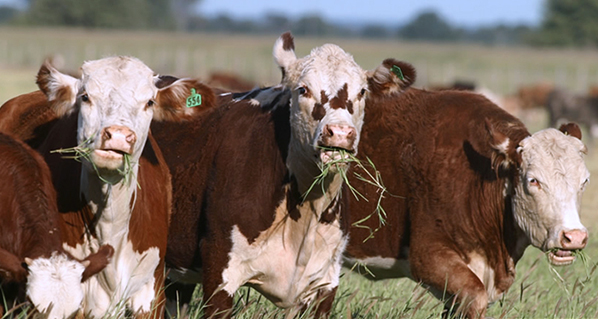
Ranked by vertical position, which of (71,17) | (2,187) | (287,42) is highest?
(287,42)

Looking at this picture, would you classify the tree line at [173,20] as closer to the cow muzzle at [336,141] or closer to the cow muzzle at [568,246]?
the cow muzzle at [568,246]

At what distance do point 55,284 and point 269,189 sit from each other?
1.85 meters

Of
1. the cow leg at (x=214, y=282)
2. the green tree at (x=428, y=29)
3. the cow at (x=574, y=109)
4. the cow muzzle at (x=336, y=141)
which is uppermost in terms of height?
the cow muzzle at (x=336, y=141)

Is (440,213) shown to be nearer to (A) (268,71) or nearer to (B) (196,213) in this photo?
(B) (196,213)

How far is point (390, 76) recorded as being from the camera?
21.5 feet

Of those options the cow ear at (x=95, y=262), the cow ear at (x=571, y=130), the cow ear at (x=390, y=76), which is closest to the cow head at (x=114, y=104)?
the cow ear at (x=95, y=262)

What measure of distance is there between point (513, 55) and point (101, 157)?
7607 centimetres

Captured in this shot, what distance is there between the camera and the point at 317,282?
20.7ft

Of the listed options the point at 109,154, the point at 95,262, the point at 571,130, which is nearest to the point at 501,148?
the point at 571,130

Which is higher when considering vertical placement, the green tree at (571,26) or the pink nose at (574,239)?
the pink nose at (574,239)

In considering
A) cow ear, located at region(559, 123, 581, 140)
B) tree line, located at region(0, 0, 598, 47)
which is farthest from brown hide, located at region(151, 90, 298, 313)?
tree line, located at region(0, 0, 598, 47)

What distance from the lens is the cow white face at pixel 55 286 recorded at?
15.3 feet

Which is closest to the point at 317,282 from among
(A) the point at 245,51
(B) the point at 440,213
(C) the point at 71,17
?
(B) the point at 440,213

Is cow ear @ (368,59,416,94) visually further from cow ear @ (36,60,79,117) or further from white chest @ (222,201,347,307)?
cow ear @ (36,60,79,117)
